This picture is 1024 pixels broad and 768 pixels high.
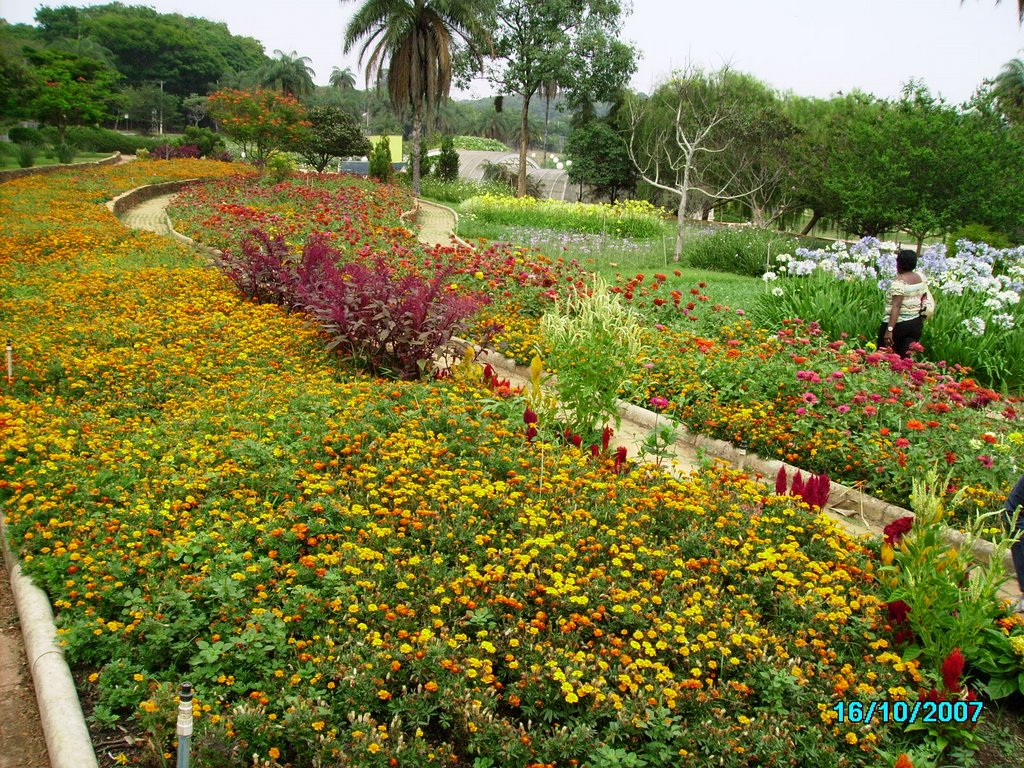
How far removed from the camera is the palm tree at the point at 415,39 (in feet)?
88.4

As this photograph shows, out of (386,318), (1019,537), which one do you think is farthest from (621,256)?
(1019,537)

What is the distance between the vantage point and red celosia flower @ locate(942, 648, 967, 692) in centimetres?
317

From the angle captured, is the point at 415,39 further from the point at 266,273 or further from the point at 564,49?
the point at 266,273

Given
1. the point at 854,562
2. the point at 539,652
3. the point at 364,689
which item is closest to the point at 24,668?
A: the point at 364,689

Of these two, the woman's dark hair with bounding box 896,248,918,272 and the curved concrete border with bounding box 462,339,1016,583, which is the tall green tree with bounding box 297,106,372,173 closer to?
the woman's dark hair with bounding box 896,248,918,272

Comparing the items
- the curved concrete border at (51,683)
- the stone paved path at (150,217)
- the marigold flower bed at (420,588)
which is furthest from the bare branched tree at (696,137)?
the curved concrete border at (51,683)

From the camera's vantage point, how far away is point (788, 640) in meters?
3.57

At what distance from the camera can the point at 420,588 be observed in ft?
12.2

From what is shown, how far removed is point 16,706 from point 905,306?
7.29m

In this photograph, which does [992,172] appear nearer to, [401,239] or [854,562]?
[401,239]

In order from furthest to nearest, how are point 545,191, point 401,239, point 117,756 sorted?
1. point 545,191
2. point 401,239
3. point 117,756

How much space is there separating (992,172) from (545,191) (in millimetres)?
23477

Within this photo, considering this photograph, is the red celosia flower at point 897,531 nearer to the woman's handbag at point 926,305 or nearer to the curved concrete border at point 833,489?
the curved concrete border at point 833,489
